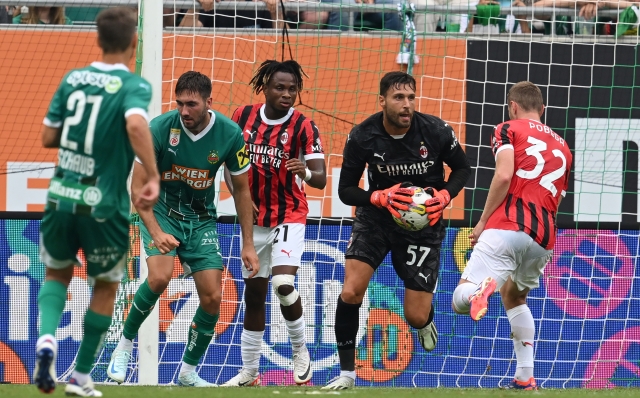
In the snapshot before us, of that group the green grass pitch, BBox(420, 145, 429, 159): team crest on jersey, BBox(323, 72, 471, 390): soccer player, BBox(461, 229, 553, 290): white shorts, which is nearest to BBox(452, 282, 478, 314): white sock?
BBox(461, 229, 553, 290): white shorts

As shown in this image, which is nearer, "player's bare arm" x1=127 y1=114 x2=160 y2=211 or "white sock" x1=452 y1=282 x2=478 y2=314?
"player's bare arm" x1=127 y1=114 x2=160 y2=211

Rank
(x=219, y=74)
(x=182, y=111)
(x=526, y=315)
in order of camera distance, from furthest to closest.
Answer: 1. (x=219, y=74)
2. (x=526, y=315)
3. (x=182, y=111)

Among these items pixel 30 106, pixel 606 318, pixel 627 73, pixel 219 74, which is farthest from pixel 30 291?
pixel 627 73

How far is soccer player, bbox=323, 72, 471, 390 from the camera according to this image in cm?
689

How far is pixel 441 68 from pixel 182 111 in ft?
12.8

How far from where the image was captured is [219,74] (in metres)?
9.88

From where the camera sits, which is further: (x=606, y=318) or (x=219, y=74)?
(x=219, y=74)

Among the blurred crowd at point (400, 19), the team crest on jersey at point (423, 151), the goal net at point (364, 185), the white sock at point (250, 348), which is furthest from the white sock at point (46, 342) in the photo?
the blurred crowd at point (400, 19)

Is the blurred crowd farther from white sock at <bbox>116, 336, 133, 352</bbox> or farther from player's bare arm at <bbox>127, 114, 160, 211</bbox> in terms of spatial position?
player's bare arm at <bbox>127, 114, 160, 211</bbox>

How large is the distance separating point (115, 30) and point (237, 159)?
2.13m

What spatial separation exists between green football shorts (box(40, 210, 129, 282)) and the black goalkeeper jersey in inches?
94.0

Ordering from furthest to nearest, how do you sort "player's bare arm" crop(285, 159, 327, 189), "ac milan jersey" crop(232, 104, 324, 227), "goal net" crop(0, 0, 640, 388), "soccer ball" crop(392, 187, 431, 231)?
"goal net" crop(0, 0, 640, 388) < "ac milan jersey" crop(232, 104, 324, 227) < "player's bare arm" crop(285, 159, 327, 189) < "soccer ball" crop(392, 187, 431, 231)

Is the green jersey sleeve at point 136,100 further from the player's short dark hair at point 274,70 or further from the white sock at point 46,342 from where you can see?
the player's short dark hair at point 274,70

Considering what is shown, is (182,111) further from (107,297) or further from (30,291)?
(30,291)
